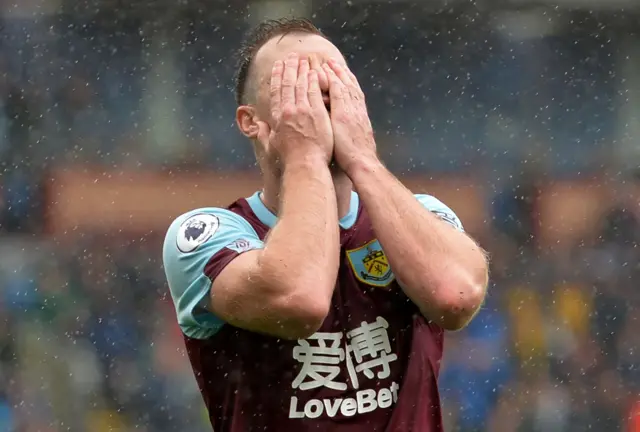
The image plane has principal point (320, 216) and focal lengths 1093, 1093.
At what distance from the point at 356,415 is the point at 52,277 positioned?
6175 mm

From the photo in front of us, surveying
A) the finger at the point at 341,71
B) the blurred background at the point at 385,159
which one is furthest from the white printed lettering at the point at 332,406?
the blurred background at the point at 385,159

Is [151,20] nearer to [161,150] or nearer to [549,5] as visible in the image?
[161,150]

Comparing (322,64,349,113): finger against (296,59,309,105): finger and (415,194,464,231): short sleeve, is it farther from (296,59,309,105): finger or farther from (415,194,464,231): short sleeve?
(415,194,464,231): short sleeve

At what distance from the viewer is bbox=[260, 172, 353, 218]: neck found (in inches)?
87.0

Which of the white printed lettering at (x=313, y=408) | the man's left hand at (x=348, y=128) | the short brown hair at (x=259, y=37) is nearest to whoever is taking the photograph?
the white printed lettering at (x=313, y=408)

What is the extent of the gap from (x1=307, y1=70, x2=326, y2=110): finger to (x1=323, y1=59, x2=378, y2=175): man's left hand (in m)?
0.02

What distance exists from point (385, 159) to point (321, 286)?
7.06 meters

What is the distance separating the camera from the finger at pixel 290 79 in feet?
6.96

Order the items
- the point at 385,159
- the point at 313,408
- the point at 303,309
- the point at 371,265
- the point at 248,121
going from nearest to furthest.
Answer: the point at 303,309
the point at 313,408
the point at 371,265
the point at 248,121
the point at 385,159

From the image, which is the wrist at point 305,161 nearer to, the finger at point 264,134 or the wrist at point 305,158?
the wrist at point 305,158

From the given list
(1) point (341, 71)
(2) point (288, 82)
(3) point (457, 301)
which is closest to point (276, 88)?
(2) point (288, 82)

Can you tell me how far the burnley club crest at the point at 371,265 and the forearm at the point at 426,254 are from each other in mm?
100

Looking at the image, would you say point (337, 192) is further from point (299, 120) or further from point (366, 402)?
point (366, 402)

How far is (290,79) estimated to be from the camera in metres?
2.15
